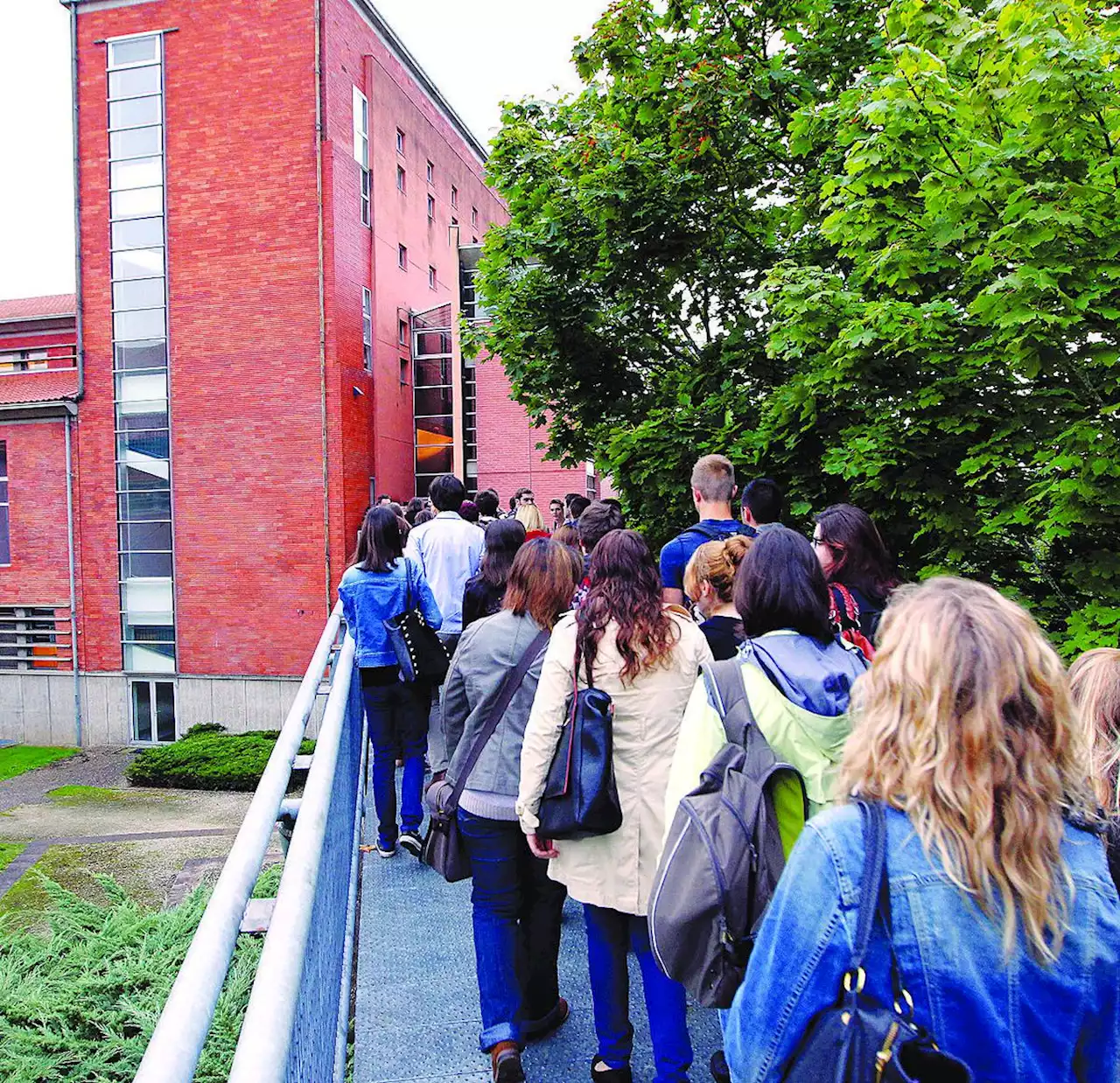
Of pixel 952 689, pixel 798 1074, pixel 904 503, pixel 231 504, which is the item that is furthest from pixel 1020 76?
pixel 231 504

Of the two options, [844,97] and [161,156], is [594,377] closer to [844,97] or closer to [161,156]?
[844,97]

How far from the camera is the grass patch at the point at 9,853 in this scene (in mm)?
12516

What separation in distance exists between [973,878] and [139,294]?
2930cm

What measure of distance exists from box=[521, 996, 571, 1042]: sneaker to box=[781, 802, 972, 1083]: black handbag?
245 cm

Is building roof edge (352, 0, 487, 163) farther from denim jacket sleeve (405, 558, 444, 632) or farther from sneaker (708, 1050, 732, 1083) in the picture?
sneaker (708, 1050, 732, 1083)

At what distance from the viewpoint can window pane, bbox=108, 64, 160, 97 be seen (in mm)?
25562

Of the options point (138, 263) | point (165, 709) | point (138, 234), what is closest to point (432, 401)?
point (138, 263)

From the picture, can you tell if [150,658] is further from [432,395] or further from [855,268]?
[855,268]

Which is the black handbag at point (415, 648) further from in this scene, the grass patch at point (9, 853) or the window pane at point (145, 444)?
the window pane at point (145, 444)

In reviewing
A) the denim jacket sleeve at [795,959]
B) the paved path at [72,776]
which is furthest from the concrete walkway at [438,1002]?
the paved path at [72,776]

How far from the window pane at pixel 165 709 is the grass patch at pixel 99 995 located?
21.5 meters

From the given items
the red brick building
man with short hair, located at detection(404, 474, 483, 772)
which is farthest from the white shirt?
the red brick building

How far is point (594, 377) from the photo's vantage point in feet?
38.8

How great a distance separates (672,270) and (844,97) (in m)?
4.65
